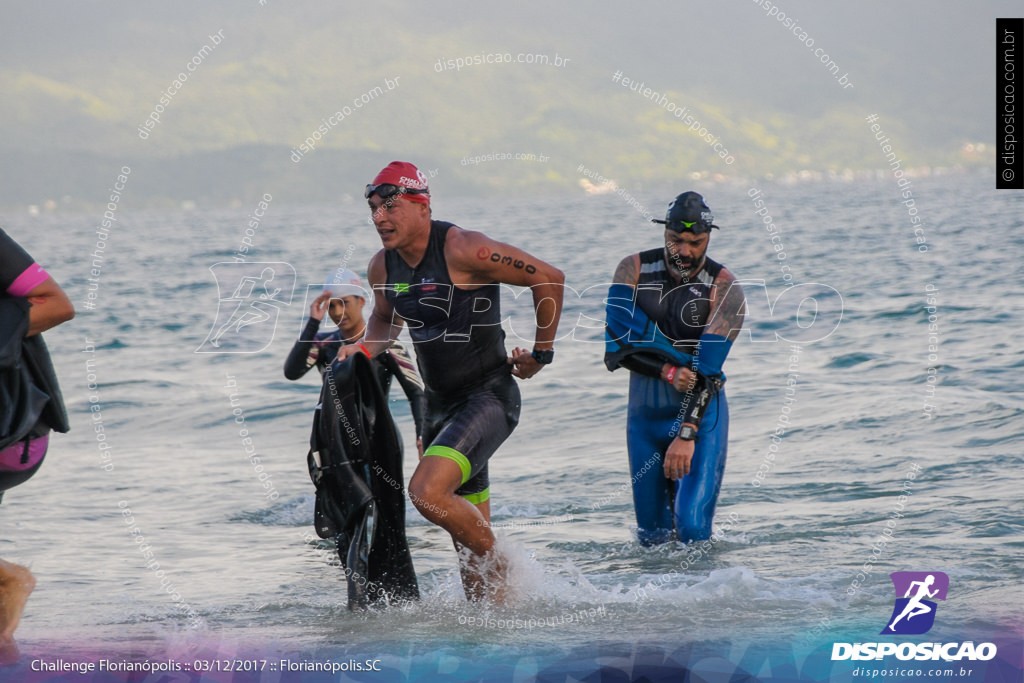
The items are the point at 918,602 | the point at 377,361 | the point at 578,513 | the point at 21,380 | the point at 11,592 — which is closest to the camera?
the point at 21,380

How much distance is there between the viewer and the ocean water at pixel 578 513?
5570 mm

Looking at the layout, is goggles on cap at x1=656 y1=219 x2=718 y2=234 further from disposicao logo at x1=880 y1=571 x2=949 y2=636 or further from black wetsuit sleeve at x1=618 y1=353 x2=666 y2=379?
disposicao logo at x1=880 y1=571 x2=949 y2=636

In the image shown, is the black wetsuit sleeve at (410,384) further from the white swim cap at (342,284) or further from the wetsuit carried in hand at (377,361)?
the white swim cap at (342,284)

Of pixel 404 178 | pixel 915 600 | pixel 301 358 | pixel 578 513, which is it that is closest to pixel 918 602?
pixel 915 600

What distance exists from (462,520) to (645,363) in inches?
80.0

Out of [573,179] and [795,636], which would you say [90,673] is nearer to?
[795,636]

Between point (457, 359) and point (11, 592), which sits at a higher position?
point (457, 359)

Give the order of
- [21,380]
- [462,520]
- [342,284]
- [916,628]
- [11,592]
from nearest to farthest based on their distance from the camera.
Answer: [21,380] < [11,592] < [916,628] < [462,520] < [342,284]

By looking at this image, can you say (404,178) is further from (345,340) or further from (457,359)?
(345,340)

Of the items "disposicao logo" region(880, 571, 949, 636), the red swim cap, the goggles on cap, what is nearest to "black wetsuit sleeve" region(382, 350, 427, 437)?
the red swim cap

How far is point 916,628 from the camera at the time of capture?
5398 mm

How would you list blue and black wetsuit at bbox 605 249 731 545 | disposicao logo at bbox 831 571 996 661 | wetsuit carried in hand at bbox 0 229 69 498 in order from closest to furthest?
wetsuit carried in hand at bbox 0 229 69 498
disposicao logo at bbox 831 571 996 661
blue and black wetsuit at bbox 605 249 731 545

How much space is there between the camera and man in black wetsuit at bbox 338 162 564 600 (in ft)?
18.5

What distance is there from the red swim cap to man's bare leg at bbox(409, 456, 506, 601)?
144 cm
